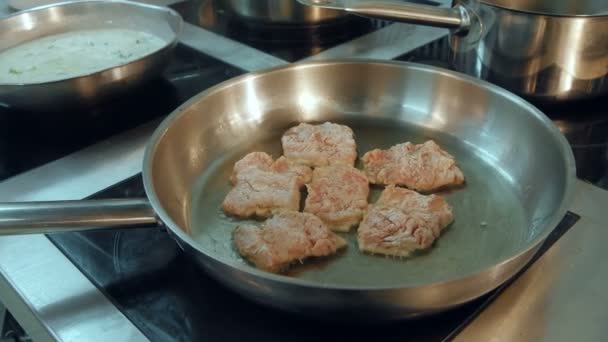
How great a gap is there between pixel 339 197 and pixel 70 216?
34cm

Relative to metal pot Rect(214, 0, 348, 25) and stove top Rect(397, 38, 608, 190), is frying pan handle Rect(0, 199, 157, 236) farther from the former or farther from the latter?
metal pot Rect(214, 0, 348, 25)

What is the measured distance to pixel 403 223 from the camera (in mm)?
750

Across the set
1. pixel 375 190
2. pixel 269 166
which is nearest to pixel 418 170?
pixel 375 190

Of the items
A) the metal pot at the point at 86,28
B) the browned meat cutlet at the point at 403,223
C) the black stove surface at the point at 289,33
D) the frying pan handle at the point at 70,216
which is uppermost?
the metal pot at the point at 86,28

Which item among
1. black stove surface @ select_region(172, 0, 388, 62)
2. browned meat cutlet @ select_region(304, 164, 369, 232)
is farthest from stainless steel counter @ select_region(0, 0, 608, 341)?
black stove surface @ select_region(172, 0, 388, 62)

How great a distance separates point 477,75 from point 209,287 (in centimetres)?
63

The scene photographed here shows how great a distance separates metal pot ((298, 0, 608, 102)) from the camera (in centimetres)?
91

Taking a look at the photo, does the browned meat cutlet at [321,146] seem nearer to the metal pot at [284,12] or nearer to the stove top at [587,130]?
the stove top at [587,130]

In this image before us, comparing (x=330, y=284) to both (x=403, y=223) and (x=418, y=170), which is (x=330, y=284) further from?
(x=418, y=170)

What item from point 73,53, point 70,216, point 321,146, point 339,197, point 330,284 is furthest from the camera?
point 73,53

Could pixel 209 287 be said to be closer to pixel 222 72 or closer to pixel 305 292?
pixel 305 292

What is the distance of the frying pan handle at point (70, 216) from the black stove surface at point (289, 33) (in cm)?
65

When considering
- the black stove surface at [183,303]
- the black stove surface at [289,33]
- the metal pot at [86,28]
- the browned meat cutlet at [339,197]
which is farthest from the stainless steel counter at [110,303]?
the black stove surface at [289,33]

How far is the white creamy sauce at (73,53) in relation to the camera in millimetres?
1093
